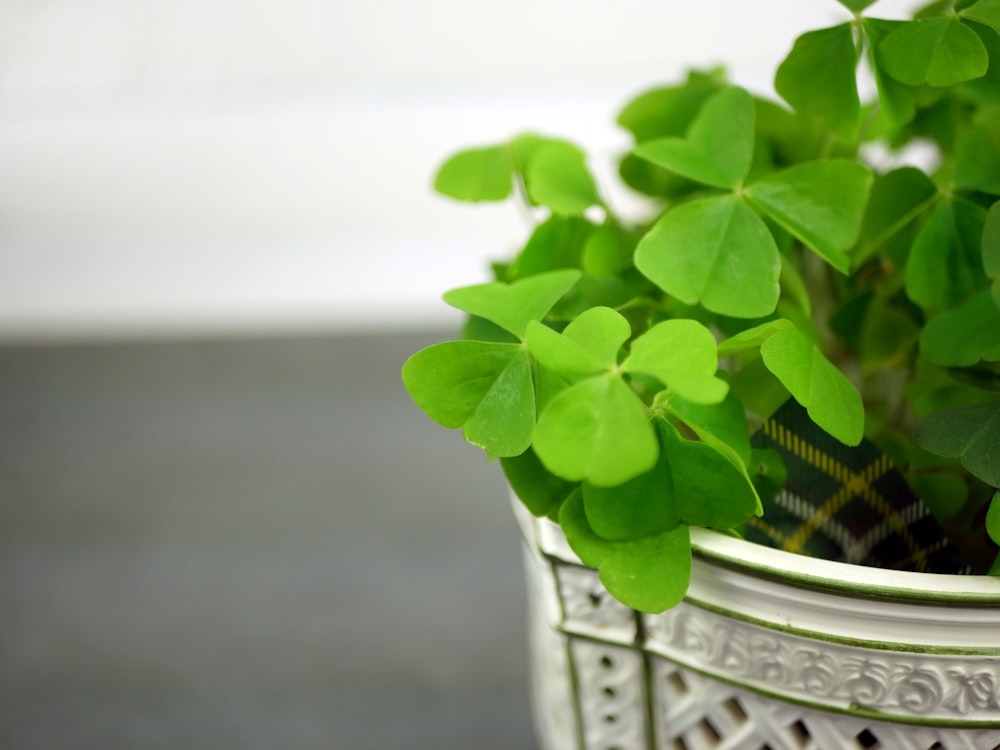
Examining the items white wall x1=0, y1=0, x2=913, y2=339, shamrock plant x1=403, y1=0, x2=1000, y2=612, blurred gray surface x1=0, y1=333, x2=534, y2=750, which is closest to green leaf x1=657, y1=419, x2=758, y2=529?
shamrock plant x1=403, y1=0, x2=1000, y2=612

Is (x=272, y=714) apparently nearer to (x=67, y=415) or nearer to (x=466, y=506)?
(x=466, y=506)

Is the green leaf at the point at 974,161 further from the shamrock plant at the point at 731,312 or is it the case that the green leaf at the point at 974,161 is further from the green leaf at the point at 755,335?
the green leaf at the point at 755,335

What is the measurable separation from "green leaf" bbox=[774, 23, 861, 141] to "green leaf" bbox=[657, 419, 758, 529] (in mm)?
150

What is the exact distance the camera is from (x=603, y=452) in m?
0.24

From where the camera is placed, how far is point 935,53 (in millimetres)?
301

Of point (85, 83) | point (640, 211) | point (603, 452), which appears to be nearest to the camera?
point (603, 452)

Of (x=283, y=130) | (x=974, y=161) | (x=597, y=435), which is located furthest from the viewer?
(x=283, y=130)

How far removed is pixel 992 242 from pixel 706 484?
0.38 feet

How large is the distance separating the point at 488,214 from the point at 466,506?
54 cm

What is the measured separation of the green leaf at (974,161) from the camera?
34cm

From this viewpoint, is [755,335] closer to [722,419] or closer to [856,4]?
[722,419]

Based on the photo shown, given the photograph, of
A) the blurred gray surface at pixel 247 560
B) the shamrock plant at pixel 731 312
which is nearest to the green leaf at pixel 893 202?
the shamrock plant at pixel 731 312

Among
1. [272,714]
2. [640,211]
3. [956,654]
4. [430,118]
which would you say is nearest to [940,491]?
[956,654]

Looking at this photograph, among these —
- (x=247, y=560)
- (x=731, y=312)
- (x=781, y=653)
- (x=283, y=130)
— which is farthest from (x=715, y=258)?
(x=283, y=130)
